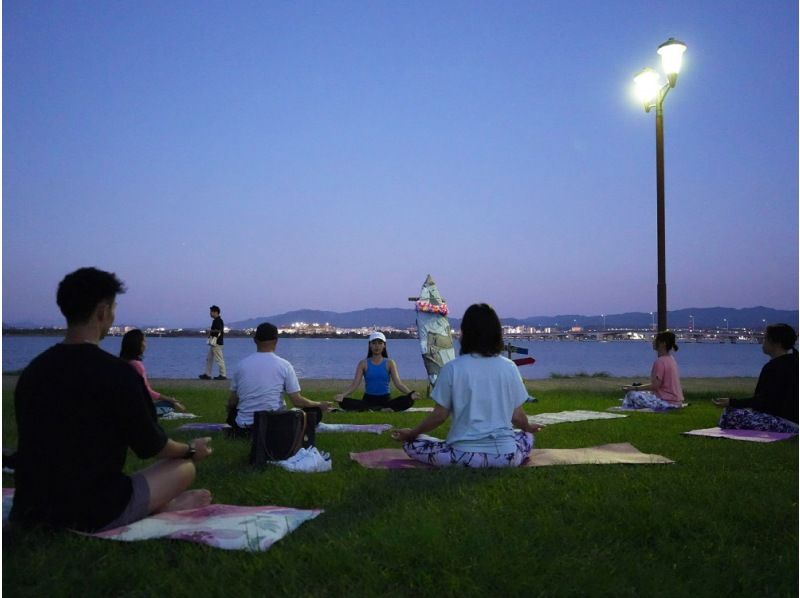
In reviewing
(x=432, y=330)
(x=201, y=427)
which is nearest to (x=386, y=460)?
(x=201, y=427)

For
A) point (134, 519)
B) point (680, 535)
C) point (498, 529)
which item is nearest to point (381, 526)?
point (498, 529)

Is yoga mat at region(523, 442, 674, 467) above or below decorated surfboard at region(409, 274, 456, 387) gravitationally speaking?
below

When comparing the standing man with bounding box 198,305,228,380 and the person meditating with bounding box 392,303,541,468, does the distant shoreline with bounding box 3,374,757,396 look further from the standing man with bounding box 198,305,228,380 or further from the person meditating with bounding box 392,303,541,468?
the person meditating with bounding box 392,303,541,468

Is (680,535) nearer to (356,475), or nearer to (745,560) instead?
(745,560)

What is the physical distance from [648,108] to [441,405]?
9117mm

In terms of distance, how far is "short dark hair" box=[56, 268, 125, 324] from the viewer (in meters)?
3.99

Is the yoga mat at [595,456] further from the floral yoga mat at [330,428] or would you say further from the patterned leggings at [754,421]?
the floral yoga mat at [330,428]

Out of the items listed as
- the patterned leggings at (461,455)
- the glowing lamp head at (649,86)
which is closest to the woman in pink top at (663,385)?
the glowing lamp head at (649,86)

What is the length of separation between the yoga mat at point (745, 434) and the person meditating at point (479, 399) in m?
3.17

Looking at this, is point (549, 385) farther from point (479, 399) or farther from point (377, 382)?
point (479, 399)

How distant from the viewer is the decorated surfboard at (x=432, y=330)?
539 inches

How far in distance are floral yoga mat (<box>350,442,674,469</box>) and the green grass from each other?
0.22 metres

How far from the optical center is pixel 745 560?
12.5 ft

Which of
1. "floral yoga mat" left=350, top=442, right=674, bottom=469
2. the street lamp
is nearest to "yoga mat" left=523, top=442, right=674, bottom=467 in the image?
"floral yoga mat" left=350, top=442, right=674, bottom=469
